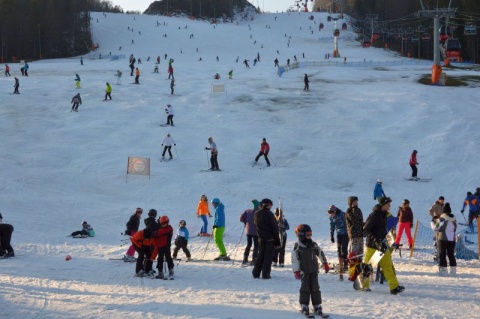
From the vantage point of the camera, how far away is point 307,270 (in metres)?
8.09

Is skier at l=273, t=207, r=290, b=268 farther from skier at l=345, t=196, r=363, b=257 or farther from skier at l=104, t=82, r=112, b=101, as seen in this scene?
skier at l=104, t=82, r=112, b=101

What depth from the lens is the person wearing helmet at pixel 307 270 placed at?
26.2 feet

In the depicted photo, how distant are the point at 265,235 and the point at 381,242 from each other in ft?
6.67

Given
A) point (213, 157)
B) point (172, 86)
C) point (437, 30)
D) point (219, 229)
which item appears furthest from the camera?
point (437, 30)

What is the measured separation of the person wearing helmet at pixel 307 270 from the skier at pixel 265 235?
192 centimetres

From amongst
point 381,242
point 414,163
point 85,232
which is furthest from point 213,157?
point 381,242

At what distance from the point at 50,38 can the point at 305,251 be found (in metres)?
84.6

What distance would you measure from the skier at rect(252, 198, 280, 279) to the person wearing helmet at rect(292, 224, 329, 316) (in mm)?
1915

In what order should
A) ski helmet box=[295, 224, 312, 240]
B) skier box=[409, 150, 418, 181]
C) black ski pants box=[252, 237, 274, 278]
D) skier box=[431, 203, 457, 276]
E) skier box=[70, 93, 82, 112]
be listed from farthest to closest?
skier box=[70, 93, 82, 112]
skier box=[409, 150, 418, 181]
skier box=[431, 203, 457, 276]
black ski pants box=[252, 237, 274, 278]
ski helmet box=[295, 224, 312, 240]

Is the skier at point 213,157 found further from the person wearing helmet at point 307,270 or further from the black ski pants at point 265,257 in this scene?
the person wearing helmet at point 307,270

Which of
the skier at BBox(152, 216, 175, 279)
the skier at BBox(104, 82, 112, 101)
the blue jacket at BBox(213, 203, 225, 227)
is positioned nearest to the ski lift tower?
the skier at BBox(104, 82, 112, 101)

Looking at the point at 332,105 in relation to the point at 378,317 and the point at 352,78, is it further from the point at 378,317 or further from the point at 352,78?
the point at 378,317

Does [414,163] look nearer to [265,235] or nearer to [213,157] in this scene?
[213,157]

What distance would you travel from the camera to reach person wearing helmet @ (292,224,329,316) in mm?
7996
